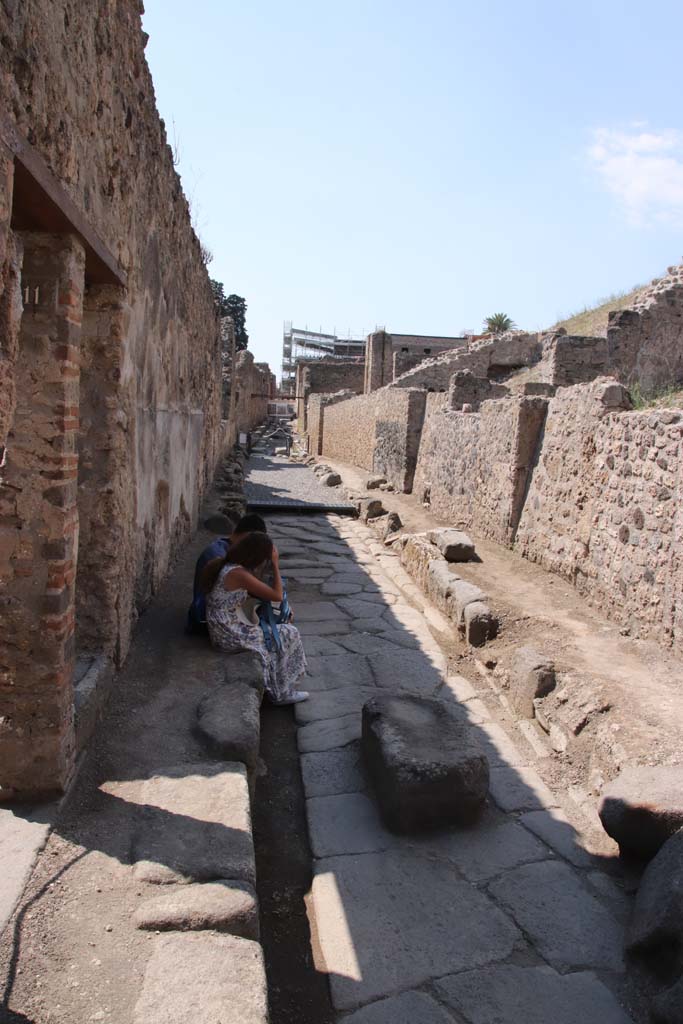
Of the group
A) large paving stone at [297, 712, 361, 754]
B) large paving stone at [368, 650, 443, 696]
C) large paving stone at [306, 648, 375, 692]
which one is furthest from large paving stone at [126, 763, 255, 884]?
large paving stone at [368, 650, 443, 696]

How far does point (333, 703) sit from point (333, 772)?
0.78 meters

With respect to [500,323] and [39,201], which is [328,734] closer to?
[39,201]

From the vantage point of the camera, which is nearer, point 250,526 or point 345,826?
point 345,826

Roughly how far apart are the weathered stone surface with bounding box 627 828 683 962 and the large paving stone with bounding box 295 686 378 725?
6.68 feet

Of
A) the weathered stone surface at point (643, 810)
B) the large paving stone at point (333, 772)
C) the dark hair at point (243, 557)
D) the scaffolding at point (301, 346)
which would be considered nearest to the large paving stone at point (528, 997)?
the weathered stone surface at point (643, 810)

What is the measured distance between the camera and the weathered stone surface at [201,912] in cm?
202

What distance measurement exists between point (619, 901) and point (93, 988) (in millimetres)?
2111

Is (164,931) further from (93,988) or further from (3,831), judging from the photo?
(3,831)

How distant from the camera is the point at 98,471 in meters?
3.33

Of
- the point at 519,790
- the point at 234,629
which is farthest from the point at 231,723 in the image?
the point at 519,790

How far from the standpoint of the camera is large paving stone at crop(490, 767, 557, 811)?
3.60 meters

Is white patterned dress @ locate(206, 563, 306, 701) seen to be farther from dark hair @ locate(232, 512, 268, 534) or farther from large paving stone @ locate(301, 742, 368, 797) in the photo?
large paving stone @ locate(301, 742, 368, 797)

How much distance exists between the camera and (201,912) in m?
2.06

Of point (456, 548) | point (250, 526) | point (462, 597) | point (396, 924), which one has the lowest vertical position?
point (396, 924)
